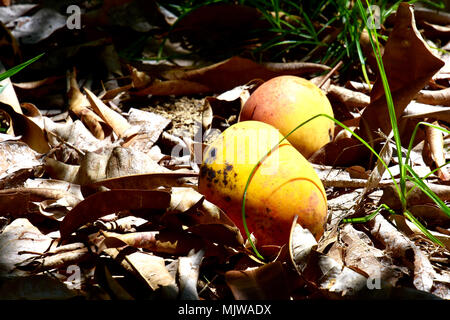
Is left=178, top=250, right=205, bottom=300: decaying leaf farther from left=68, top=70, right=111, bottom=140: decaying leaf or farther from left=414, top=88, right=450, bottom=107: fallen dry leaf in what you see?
left=414, top=88, right=450, bottom=107: fallen dry leaf

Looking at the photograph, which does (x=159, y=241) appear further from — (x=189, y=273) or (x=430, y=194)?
(x=430, y=194)

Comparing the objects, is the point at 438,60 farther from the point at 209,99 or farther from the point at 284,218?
→ the point at 209,99

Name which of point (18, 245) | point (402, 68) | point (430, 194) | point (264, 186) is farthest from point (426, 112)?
point (18, 245)

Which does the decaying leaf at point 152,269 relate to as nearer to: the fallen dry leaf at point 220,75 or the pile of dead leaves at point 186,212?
the pile of dead leaves at point 186,212

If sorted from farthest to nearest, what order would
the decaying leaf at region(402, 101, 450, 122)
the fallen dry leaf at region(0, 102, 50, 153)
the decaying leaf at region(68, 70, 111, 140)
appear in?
the decaying leaf at region(68, 70, 111, 140)
the fallen dry leaf at region(0, 102, 50, 153)
the decaying leaf at region(402, 101, 450, 122)

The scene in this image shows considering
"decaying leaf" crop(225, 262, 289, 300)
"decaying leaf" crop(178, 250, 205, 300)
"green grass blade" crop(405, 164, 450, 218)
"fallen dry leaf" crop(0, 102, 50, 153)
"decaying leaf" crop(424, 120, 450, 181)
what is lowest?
"fallen dry leaf" crop(0, 102, 50, 153)

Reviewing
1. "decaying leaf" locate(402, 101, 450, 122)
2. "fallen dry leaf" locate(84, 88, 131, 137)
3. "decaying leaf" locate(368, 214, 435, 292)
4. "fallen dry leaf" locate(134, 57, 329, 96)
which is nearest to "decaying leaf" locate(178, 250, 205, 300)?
"decaying leaf" locate(368, 214, 435, 292)
